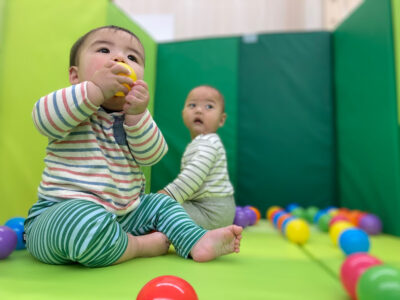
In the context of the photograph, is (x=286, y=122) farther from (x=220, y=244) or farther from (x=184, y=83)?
(x=220, y=244)

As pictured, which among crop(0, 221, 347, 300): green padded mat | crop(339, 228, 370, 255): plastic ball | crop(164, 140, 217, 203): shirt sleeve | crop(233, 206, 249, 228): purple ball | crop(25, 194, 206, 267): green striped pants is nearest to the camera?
crop(0, 221, 347, 300): green padded mat

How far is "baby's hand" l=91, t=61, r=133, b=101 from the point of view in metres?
0.66

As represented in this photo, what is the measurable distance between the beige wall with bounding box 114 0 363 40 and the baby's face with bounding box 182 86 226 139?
1.62 m

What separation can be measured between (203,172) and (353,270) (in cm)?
57

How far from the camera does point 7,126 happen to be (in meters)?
0.92

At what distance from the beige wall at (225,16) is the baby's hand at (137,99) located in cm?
210

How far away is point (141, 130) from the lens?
743 millimetres

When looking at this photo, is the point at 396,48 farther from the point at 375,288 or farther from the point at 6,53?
the point at 6,53

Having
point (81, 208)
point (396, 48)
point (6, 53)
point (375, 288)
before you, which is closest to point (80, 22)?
point (6, 53)

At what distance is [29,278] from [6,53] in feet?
1.91

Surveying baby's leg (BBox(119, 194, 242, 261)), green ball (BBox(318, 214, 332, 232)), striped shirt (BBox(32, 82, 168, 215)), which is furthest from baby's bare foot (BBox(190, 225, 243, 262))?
green ball (BBox(318, 214, 332, 232))

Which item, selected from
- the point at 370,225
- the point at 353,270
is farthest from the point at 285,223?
the point at 353,270

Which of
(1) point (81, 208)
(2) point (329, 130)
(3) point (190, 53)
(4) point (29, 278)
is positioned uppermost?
(3) point (190, 53)

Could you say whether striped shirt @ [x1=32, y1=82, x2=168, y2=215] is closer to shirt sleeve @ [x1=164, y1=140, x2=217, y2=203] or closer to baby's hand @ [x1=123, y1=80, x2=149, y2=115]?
baby's hand @ [x1=123, y1=80, x2=149, y2=115]
